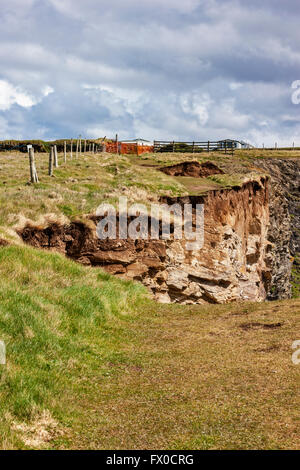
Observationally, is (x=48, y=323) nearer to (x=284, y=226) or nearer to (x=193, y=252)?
(x=193, y=252)

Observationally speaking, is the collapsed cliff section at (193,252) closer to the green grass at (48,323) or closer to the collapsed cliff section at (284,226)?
the green grass at (48,323)

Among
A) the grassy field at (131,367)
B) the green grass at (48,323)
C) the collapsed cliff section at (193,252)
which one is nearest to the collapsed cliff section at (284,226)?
the collapsed cliff section at (193,252)

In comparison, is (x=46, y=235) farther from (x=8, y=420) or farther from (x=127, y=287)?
(x=8, y=420)

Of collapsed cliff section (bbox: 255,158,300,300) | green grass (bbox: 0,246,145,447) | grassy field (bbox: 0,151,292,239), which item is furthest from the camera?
collapsed cliff section (bbox: 255,158,300,300)

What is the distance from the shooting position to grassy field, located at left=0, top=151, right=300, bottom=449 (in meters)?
5.67

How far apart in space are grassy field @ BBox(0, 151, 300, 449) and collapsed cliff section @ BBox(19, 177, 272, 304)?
4.23 meters

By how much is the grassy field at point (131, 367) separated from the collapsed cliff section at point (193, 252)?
166 inches

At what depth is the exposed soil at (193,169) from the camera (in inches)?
1585

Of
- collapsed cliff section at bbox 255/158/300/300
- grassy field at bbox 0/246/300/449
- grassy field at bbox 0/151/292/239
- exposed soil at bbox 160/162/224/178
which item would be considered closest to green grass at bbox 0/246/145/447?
grassy field at bbox 0/246/300/449

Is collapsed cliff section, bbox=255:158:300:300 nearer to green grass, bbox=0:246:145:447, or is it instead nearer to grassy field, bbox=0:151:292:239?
grassy field, bbox=0:151:292:239

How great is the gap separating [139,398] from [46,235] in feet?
39.4

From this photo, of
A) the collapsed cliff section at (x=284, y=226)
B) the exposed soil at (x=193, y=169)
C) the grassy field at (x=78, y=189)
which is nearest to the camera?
the grassy field at (x=78, y=189)

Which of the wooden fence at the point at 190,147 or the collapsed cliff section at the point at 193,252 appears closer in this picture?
the collapsed cliff section at the point at 193,252

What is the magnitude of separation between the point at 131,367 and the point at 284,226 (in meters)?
43.8
